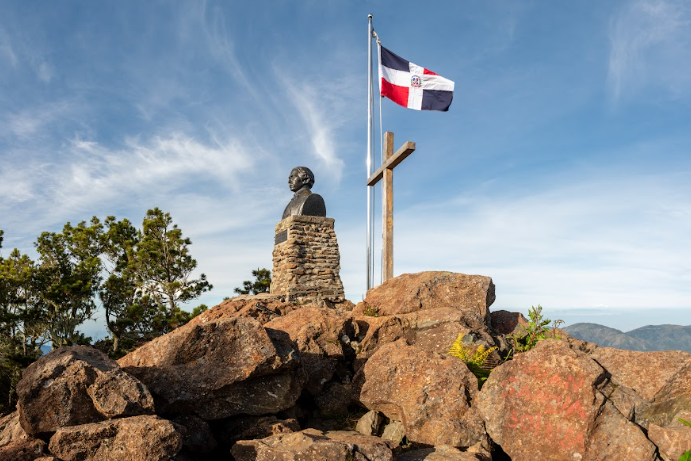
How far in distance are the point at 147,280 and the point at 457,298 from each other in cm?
2057

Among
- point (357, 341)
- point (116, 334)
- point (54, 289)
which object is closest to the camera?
point (357, 341)

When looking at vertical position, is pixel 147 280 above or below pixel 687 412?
above

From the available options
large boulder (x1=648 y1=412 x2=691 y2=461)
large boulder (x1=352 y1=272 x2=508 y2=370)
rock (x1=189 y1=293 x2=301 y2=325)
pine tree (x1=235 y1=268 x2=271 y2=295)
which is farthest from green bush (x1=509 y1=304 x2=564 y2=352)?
pine tree (x1=235 y1=268 x2=271 y2=295)

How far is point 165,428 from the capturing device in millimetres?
5621

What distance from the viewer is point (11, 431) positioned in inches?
286

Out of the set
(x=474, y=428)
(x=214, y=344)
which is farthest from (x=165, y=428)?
(x=474, y=428)

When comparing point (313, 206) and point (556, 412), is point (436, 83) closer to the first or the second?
point (313, 206)

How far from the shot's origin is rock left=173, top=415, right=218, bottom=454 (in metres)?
6.69

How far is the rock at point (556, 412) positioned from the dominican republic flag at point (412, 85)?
1177cm

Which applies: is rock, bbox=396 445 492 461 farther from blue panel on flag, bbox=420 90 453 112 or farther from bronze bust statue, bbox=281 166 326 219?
blue panel on flag, bbox=420 90 453 112

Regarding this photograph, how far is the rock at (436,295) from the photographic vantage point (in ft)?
36.2

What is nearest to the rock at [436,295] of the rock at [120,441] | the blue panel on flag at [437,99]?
the rock at [120,441]

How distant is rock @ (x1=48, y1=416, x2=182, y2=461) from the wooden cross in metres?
10.2

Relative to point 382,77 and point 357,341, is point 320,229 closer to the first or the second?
point 382,77
